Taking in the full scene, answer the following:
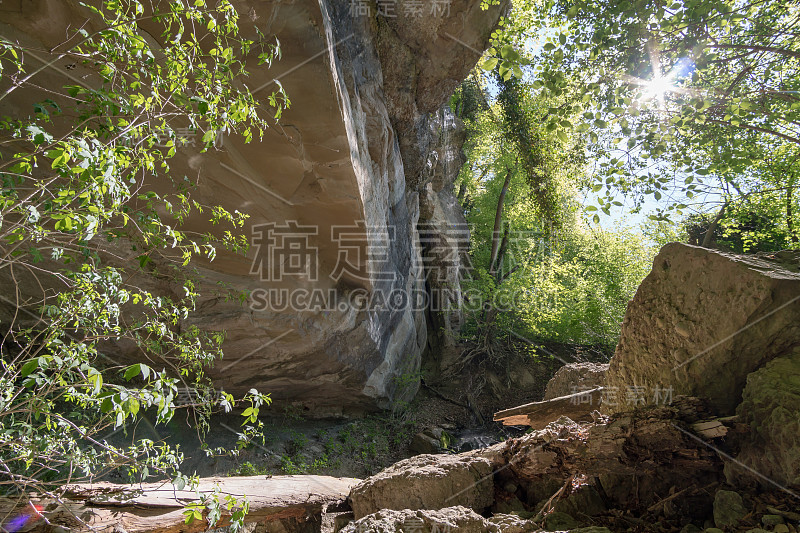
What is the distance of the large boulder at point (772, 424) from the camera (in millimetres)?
2328

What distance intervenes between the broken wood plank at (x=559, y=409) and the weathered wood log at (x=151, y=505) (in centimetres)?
199

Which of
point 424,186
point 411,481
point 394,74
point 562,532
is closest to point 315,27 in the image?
point 394,74

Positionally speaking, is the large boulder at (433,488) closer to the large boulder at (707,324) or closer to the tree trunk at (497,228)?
the large boulder at (707,324)

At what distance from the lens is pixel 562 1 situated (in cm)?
819

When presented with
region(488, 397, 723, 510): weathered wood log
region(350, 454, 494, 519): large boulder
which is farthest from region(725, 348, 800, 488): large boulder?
region(350, 454, 494, 519): large boulder

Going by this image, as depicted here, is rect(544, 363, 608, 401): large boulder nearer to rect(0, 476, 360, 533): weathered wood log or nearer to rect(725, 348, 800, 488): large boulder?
rect(725, 348, 800, 488): large boulder

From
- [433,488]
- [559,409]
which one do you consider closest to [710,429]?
[559,409]

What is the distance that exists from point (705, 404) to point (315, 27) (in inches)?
178

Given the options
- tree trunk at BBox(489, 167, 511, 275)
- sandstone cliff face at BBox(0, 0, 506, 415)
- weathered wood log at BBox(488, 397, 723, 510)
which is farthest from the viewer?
tree trunk at BBox(489, 167, 511, 275)

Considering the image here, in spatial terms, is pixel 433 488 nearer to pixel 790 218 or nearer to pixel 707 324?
pixel 707 324

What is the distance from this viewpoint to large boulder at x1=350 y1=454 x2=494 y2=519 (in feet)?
11.7

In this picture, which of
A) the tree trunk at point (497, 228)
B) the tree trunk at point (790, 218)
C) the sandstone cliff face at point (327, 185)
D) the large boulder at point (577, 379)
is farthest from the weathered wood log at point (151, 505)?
the tree trunk at point (497, 228)

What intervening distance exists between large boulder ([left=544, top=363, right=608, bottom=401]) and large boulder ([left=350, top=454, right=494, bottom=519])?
2179 millimetres

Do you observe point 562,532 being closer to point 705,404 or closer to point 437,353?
point 705,404
